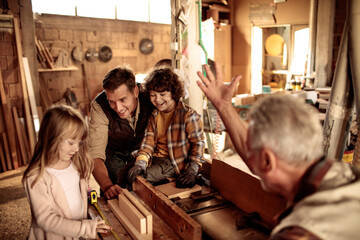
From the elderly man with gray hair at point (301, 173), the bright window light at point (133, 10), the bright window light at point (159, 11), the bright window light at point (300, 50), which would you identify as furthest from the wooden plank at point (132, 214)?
the bright window light at point (159, 11)

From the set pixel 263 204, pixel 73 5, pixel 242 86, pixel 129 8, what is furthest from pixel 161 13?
pixel 263 204

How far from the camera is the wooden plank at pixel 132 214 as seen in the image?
151cm

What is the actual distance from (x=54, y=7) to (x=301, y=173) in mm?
6929

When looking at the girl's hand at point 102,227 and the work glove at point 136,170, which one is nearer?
the girl's hand at point 102,227

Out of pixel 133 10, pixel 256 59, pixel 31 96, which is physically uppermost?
pixel 133 10

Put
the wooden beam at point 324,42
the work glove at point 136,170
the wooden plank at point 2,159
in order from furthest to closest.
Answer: the wooden beam at point 324,42
the wooden plank at point 2,159
the work glove at point 136,170

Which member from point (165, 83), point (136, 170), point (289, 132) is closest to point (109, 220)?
point (136, 170)

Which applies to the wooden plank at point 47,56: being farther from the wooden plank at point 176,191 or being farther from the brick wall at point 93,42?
the wooden plank at point 176,191

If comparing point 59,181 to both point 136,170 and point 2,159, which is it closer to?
point 136,170

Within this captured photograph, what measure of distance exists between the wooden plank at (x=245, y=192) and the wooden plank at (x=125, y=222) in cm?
56

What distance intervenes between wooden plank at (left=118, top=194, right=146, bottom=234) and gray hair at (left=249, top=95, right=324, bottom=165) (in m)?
0.77

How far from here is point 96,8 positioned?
290 inches

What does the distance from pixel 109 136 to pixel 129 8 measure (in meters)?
5.99

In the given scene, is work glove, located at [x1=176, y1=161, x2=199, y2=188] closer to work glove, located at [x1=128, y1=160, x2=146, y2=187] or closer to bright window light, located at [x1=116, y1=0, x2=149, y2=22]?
work glove, located at [x1=128, y1=160, x2=146, y2=187]
